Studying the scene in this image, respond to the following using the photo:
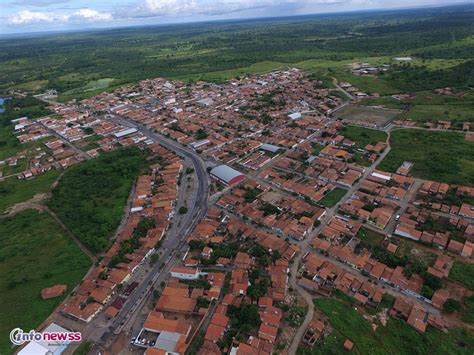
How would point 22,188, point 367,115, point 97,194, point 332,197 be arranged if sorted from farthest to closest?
point 367,115 → point 22,188 → point 97,194 → point 332,197

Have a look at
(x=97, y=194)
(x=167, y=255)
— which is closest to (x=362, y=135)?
(x=167, y=255)

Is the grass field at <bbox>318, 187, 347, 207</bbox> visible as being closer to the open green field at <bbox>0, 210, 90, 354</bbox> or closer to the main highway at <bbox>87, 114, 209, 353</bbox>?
the main highway at <bbox>87, 114, 209, 353</bbox>

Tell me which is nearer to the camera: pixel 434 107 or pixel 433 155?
pixel 433 155

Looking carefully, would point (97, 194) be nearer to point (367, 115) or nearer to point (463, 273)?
point (463, 273)
